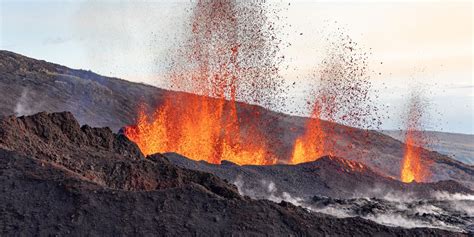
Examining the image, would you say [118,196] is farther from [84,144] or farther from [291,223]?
[84,144]

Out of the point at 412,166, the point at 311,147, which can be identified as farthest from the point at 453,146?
the point at 311,147

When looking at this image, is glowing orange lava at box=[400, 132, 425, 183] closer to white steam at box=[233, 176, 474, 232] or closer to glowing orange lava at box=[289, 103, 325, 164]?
glowing orange lava at box=[289, 103, 325, 164]

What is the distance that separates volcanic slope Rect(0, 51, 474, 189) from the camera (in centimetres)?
6825

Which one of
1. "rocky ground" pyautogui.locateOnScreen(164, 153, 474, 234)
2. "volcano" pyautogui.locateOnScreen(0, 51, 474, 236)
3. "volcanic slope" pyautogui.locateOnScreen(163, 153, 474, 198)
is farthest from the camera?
"volcanic slope" pyautogui.locateOnScreen(163, 153, 474, 198)

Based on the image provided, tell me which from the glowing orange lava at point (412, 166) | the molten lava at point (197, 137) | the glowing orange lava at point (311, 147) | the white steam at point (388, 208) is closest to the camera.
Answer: the white steam at point (388, 208)

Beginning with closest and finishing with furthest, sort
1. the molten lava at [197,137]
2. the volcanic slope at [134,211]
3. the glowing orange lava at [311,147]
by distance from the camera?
the volcanic slope at [134,211] → the molten lava at [197,137] → the glowing orange lava at [311,147]

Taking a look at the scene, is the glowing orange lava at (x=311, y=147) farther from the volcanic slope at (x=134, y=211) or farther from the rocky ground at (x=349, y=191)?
the volcanic slope at (x=134, y=211)

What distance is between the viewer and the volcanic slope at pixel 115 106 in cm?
6825

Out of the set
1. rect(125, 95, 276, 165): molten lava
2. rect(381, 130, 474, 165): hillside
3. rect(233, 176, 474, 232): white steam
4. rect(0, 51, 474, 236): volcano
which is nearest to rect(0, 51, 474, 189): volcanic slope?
rect(125, 95, 276, 165): molten lava

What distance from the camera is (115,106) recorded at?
79500 mm

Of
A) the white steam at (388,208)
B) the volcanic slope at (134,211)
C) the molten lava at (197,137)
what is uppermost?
the molten lava at (197,137)

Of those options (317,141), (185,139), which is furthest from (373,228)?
(317,141)

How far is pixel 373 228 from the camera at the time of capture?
55.7 feet

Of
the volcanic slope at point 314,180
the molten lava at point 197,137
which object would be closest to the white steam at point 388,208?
the volcanic slope at point 314,180
